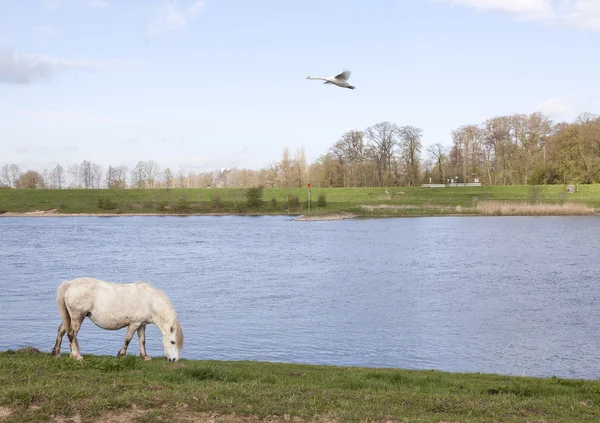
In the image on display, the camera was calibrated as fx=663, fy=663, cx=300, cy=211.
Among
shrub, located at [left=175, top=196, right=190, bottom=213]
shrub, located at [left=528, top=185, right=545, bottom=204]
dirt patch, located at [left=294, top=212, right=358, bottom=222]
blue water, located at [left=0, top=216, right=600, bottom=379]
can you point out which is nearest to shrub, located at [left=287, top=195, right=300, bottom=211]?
dirt patch, located at [left=294, top=212, right=358, bottom=222]

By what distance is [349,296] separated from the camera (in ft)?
97.5

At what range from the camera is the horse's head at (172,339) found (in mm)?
12945

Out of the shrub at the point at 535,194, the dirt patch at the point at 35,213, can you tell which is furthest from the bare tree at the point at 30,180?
the shrub at the point at 535,194

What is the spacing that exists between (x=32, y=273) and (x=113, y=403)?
1176 inches

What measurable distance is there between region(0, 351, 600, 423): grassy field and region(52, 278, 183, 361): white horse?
0.59m

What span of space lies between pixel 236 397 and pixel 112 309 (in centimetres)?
428

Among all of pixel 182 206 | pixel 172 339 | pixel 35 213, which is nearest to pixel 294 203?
pixel 182 206

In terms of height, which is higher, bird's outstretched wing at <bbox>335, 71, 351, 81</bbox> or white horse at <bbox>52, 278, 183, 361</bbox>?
bird's outstretched wing at <bbox>335, 71, 351, 81</bbox>

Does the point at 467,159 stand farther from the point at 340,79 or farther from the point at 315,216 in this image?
the point at 340,79

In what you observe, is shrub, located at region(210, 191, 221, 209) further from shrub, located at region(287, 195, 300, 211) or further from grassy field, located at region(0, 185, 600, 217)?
shrub, located at region(287, 195, 300, 211)

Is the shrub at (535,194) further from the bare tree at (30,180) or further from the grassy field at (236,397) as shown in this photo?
the bare tree at (30,180)

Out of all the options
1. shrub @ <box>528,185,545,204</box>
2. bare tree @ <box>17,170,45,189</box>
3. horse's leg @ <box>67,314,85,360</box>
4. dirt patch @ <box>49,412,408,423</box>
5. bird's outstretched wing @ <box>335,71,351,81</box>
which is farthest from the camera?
bare tree @ <box>17,170,45,189</box>

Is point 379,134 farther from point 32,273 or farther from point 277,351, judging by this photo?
point 277,351

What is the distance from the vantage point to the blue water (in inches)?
752
